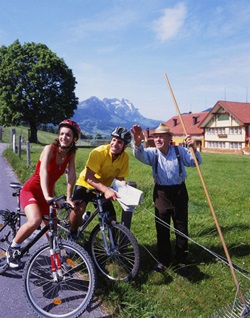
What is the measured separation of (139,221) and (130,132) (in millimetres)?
2836

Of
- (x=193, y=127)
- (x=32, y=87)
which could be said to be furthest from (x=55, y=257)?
(x=193, y=127)

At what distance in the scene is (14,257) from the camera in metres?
4.07

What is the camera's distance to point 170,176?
4344mm

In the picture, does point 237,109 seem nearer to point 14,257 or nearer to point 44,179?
point 44,179

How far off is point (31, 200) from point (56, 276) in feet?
3.27

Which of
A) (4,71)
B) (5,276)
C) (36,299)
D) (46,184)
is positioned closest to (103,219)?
(46,184)

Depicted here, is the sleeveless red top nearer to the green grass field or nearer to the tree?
the green grass field

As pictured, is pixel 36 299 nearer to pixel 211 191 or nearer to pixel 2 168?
pixel 211 191

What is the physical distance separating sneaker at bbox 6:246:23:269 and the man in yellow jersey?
2.77 feet

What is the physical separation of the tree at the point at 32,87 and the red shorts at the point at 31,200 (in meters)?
38.9

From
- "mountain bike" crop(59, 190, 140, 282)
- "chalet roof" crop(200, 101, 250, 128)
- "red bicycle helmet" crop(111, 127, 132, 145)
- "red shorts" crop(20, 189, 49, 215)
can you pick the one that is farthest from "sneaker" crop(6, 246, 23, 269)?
"chalet roof" crop(200, 101, 250, 128)

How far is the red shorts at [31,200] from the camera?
3.93 meters

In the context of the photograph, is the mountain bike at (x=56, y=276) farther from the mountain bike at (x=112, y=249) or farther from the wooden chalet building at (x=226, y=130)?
the wooden chalet building at (x=226, y=130)

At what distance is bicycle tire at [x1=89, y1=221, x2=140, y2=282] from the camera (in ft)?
13.1
